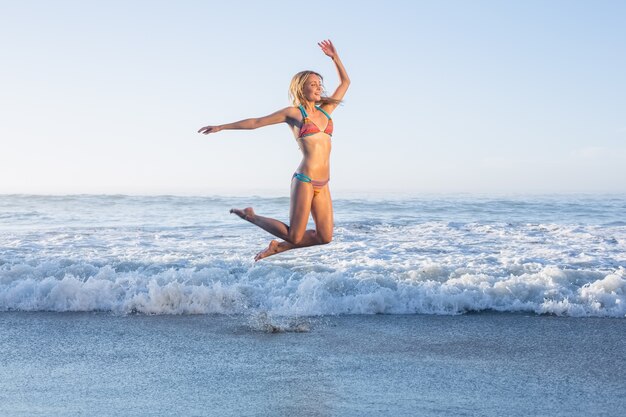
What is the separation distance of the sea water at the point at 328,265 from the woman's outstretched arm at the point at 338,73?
3.42 m

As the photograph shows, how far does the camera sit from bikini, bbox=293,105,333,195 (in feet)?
22.4

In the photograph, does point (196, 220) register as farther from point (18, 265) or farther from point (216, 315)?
point (216, 315)

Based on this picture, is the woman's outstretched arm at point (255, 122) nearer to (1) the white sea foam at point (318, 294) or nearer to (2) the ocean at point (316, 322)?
(2) the ocean at point (316, 322)

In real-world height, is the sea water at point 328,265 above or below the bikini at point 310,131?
below

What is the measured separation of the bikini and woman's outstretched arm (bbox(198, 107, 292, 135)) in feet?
Answer: 0.56

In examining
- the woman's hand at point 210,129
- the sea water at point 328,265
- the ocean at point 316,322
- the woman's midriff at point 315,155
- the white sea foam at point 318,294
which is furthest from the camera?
the sea water at point 328,265

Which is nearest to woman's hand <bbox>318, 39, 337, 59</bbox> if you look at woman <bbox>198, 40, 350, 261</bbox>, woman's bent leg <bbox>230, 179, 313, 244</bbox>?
woman <bbox>198, 40, 350, 261</bbox>

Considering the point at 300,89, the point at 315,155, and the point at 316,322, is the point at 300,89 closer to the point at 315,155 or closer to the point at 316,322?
the point at 315,155

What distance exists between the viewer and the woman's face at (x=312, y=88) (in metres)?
6.78

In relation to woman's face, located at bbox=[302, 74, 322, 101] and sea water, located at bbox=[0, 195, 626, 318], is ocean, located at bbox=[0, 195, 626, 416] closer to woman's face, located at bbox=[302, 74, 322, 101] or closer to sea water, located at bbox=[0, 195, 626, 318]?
sea water, located at bbox=[0, 195, 626, 318]

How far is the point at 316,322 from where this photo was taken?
29.0 ft

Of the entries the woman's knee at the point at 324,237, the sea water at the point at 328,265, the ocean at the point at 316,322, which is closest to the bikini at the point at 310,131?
the woman's knee at the point at 324,237

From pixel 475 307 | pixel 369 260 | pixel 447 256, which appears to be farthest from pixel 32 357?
pixel 447 256

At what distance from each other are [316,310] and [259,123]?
3549 millimetres
